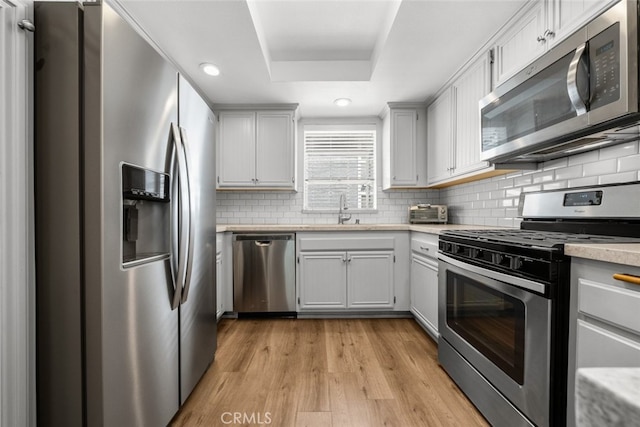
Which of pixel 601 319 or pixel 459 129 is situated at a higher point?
pixel 459 129

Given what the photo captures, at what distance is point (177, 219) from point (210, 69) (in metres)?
1.65

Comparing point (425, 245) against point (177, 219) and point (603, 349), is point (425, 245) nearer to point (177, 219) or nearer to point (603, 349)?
point (603, 349)

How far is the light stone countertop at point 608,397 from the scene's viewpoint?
0.18 meters

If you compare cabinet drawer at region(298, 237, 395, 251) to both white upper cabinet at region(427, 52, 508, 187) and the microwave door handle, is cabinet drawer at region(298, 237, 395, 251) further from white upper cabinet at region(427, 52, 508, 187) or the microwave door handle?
the microwave door handle

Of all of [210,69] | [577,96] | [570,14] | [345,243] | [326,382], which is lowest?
[326,382]

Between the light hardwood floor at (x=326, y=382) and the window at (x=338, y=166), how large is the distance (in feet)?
5.24

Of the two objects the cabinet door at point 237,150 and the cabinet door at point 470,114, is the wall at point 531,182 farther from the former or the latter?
the cabinet door at point 237,150

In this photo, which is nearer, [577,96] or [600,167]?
[577,96]

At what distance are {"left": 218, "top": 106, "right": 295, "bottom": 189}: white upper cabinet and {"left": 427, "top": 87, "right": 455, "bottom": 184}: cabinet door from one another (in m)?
1.45

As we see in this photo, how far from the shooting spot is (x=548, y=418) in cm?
118

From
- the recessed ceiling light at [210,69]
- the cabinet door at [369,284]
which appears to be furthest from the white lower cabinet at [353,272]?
the recessed ceiling light at [210,69]

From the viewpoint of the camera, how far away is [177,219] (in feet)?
4.99

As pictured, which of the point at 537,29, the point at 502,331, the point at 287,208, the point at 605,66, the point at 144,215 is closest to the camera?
the point at 605,66

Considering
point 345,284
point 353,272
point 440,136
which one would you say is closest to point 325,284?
point 345,284
